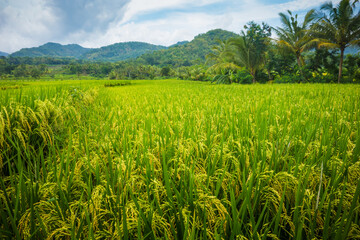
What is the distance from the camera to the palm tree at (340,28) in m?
11.2

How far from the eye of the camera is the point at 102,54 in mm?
179750

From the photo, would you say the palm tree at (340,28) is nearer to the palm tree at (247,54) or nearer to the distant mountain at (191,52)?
the palm tree at (247,54)

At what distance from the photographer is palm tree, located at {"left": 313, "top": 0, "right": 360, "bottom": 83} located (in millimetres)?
11180

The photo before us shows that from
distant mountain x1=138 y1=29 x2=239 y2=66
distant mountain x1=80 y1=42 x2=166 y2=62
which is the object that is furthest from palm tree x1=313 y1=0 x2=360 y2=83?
distant mountain x1=80 y1=42 x2=166 y2=62

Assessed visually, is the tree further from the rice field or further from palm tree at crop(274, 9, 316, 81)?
the rice field

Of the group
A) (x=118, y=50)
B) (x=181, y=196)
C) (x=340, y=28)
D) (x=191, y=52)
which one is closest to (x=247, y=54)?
(x=340, y=28)

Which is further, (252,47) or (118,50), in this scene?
(118,50)

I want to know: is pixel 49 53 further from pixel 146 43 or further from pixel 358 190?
pixel 358 190

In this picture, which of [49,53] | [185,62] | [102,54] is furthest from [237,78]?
[49,53]

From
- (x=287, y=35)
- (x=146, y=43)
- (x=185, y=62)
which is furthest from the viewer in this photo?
(x=146, y=43)

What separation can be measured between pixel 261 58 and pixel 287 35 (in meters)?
2.53

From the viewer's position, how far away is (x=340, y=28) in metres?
11.5

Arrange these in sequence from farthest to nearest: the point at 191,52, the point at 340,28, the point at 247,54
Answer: the point at 191,52
the point at 247,54
the point at 340,28

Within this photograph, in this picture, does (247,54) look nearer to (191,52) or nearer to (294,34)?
(294,34)
